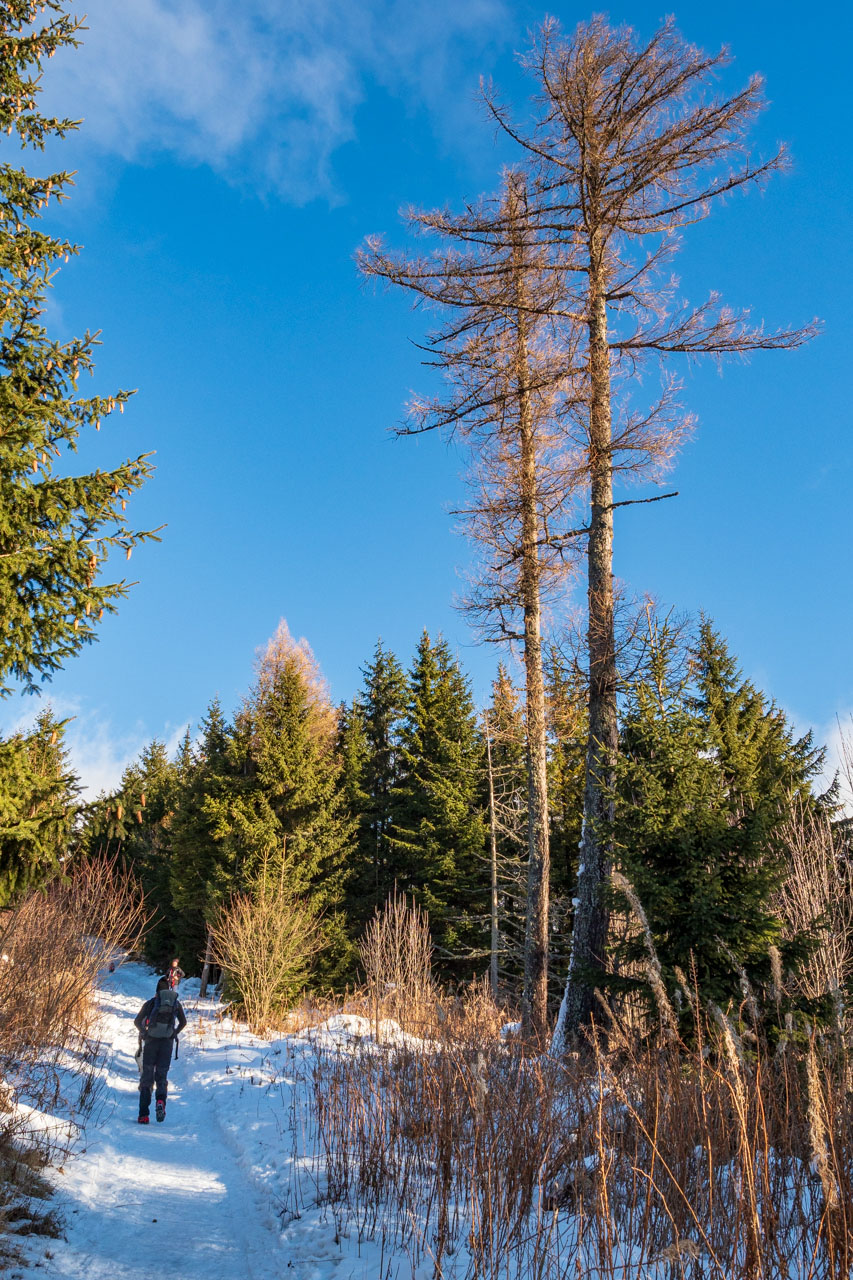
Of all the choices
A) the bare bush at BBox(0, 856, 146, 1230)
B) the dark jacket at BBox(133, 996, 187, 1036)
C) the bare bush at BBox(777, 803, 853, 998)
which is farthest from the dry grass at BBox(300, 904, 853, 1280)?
the bare bush at BBox(777, 803, 853, 998)

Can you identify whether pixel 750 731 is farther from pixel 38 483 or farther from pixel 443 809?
pixel 38 483

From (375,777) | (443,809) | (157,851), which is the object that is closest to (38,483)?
(443,809)

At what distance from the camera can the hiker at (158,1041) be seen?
8148mm

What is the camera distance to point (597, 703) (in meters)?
9.23

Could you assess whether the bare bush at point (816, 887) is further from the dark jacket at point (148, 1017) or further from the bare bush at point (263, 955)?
the bare bush at point (263, 955)

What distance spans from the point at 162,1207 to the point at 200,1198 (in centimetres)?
39

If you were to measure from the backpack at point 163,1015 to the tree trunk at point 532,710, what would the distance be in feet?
17.4

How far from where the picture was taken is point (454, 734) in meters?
25.8

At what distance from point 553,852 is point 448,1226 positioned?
60.3 feet

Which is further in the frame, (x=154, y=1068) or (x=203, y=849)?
(x=203, y=849)

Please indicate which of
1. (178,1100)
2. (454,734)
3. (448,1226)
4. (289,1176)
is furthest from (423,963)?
(454,734)

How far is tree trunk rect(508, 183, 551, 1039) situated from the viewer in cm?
1173

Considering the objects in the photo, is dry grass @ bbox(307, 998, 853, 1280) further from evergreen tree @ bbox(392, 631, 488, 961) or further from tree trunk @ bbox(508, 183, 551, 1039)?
evergreen tree @ bbox(392, 631, 488, 961)

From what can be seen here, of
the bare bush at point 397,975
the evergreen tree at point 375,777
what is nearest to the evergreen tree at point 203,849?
the evergreen tree at point 375,777
